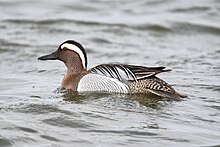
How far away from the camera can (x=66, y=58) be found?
13430 millimetres

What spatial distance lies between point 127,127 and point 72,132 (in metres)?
0.70

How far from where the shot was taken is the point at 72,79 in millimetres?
13094

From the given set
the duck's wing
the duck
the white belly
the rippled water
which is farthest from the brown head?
the duck's wing

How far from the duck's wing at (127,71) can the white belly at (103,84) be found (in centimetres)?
7

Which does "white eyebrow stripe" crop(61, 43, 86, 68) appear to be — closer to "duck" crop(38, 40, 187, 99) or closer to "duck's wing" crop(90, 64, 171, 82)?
"duck" crop(38, 40, 187, 99)

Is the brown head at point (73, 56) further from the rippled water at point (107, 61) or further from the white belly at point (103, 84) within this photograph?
the white belly at point (103, 84)

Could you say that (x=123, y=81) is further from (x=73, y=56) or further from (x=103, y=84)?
(x=73, y=56)

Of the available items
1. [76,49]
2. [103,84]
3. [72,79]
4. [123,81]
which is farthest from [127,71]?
[76,49]

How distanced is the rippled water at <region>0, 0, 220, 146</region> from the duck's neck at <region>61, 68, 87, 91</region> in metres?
0.30

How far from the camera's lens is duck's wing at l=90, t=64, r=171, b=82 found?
12.1m

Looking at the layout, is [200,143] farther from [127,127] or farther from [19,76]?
[19,76]

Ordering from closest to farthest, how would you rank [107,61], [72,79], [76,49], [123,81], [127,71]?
[127,71] → [123,81] → [72,79] → [76,49] → [107,61]

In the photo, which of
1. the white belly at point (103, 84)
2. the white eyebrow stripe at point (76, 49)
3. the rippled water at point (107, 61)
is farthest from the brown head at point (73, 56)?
the white belly at point (103, 84)

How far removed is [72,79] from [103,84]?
762 millimetres
